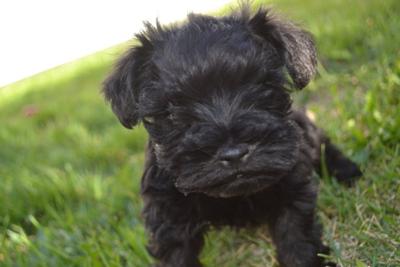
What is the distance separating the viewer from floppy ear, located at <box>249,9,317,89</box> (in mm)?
2629

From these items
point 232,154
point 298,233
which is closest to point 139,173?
point 298,233

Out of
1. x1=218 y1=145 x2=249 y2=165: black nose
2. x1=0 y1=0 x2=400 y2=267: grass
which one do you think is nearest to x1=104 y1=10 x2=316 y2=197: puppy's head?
x1=218 y1=145 x2=249 y2=165: black nose

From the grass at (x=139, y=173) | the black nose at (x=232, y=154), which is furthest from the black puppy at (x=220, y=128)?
the grass at (x=139, y=173)

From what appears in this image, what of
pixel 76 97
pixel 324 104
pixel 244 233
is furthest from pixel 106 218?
pixel 76 97

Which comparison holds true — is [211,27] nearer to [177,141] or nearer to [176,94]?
[176,94]

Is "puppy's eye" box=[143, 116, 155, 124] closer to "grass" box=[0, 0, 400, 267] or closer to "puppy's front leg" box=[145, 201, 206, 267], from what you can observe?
"puppy's front leg" box=[145, 201, 206, 267]

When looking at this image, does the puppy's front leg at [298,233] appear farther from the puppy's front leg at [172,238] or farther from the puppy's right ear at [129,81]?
the puppy's right ear at [129,81]

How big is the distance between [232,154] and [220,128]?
0.16m

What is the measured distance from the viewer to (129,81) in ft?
9.12

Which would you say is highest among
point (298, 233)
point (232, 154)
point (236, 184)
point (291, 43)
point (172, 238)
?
point (291, 43)

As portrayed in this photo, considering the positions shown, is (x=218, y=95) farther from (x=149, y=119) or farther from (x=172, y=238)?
(x=172, y=238)

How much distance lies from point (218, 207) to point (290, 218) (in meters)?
0.37

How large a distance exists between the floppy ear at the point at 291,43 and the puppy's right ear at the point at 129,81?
591 millimetres

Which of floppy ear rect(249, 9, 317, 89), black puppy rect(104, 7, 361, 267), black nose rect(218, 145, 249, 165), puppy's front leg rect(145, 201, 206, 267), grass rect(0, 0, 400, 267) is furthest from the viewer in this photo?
grass rect(0, 0, 400, 267)
